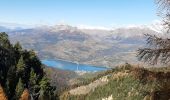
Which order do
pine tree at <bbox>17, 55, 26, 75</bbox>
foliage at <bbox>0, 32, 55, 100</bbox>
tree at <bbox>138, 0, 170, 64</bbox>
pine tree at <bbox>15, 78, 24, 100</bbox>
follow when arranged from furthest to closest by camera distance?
pine tree at <bbox>17, 55, 26, 75</bbox> < foliage at <bbox>0, 32, 55, 100</bbox> < pine tree at <bbox>15, 78, 24, 100</bbox> < tree at <bbox>138, 0, 170, 64</bbox>

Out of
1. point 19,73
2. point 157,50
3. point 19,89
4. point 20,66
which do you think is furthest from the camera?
point 19,73

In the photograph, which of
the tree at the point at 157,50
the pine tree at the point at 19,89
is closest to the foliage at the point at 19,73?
the pine tree at the point at 19,89

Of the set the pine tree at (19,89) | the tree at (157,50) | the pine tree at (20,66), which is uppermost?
the tree at (157,50)

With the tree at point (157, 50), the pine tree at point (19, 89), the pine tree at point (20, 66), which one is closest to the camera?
the tree at point (157, 50)

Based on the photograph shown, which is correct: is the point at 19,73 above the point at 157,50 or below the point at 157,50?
below

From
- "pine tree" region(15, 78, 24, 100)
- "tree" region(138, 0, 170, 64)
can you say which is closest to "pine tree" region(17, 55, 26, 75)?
"pine tree" region(15, 78, 24, 100)

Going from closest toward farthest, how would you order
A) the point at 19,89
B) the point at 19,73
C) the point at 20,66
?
the point at 19,89, the point at 20,66, the point at 19,73


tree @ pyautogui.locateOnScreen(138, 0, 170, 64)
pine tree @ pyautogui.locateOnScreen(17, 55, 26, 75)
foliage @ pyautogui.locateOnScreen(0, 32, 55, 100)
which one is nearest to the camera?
tree @ pyautogui.locateOnScreen(138, 0, 170, 64)

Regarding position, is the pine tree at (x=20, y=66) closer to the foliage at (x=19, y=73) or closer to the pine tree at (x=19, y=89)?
the foliage at (x=19, y=73)

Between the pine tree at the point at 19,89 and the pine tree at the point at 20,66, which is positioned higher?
the pine tree at the point at 20,66

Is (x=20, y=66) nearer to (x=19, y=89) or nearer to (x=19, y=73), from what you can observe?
(x=19, y=73)

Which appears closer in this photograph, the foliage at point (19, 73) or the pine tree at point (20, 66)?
the foliage at point (19, 73)

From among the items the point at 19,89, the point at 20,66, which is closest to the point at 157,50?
the point at 19,89

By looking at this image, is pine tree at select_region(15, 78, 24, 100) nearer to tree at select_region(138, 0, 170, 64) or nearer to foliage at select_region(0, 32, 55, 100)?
foliage at select_region(0, 32, 55, 100)
